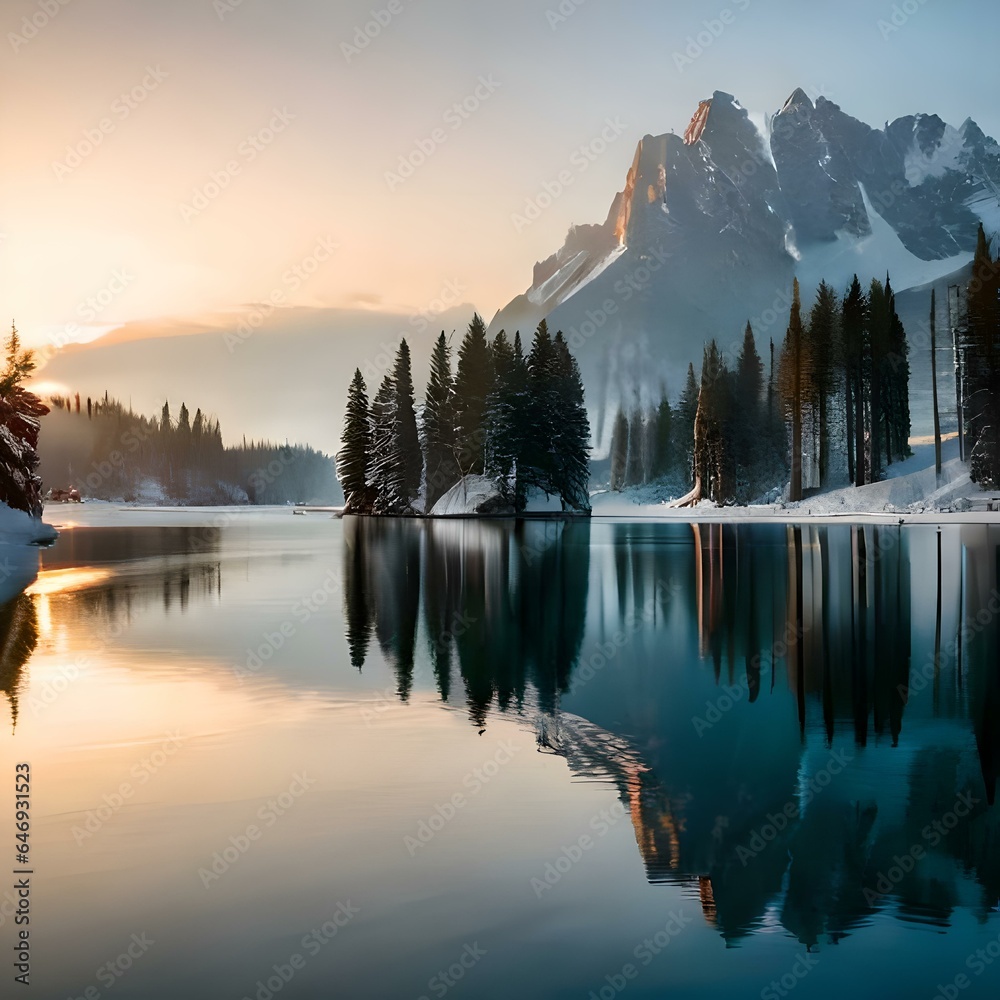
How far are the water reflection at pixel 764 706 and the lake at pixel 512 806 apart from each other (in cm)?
5

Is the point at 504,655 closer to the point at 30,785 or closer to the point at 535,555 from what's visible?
the point at 30,785

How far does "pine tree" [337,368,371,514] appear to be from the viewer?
402ft

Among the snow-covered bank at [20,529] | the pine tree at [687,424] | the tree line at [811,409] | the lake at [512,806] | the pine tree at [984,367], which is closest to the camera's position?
the lake at [512,806]

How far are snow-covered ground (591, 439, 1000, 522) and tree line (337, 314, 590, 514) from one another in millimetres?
12624

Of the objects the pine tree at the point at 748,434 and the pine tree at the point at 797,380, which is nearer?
the pine tree at the point at 797,380

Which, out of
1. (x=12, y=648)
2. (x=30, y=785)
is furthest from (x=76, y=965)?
(x=12, y=648)

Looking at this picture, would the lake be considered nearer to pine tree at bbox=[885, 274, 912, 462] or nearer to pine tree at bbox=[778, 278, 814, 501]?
pine tree at bbox=[778, 278, 814, 501]

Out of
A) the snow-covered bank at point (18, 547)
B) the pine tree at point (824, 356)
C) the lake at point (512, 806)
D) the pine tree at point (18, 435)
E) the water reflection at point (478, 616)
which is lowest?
the lake at point (512, 806)

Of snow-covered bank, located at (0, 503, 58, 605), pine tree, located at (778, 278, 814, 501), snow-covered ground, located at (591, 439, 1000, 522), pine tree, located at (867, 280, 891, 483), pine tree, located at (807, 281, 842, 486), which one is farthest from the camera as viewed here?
pine tree, located at (807, 281, 842, 486)

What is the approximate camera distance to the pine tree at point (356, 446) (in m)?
123

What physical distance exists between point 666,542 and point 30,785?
152 feet

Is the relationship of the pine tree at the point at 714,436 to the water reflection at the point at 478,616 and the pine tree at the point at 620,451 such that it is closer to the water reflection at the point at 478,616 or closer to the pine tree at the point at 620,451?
the pine tree at the point at 620,451

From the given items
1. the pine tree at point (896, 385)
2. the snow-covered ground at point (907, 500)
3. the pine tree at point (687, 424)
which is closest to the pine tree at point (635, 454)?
the pine tree at point (687, 424)

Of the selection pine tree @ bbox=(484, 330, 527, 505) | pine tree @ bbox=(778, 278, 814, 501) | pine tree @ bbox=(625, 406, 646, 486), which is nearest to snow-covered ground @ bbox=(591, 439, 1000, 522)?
pine tree @ bbox=(778, 278, 814, 501)
